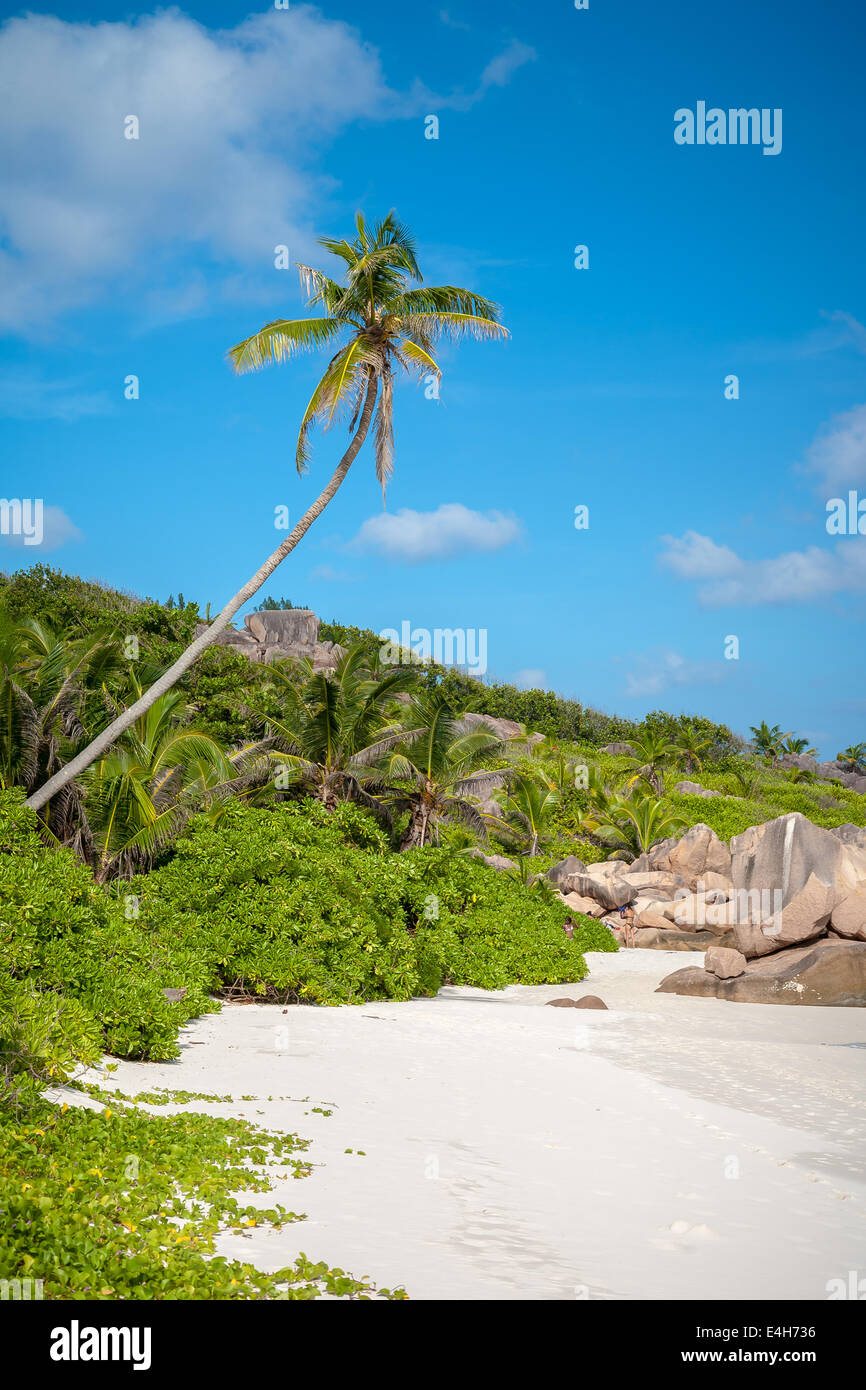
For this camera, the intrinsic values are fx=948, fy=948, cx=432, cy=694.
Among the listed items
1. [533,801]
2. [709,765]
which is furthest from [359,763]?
[709,765]

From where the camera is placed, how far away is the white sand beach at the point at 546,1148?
190 inches

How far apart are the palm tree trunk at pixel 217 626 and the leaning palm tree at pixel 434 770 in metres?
5.43

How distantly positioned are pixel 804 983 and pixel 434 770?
29.4ft

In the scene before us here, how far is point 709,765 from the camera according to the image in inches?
2295

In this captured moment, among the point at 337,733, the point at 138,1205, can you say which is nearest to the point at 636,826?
the point at 337,733

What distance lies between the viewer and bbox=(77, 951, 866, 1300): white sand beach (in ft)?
15.8

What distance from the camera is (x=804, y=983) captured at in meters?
18.8

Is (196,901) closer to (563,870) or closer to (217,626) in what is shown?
(217,626)

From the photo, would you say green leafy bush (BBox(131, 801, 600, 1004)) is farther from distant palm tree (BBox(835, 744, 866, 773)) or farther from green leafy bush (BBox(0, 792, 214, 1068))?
distant palm tree (BBox(835, 744, 866, 773))

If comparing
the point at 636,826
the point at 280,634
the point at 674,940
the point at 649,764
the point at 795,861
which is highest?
the point at 280,634

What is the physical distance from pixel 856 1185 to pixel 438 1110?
3348 mm

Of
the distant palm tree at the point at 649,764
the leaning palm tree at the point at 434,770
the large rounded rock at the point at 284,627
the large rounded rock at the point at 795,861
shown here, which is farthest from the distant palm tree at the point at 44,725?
the large rounded rock at the point at 284,627
